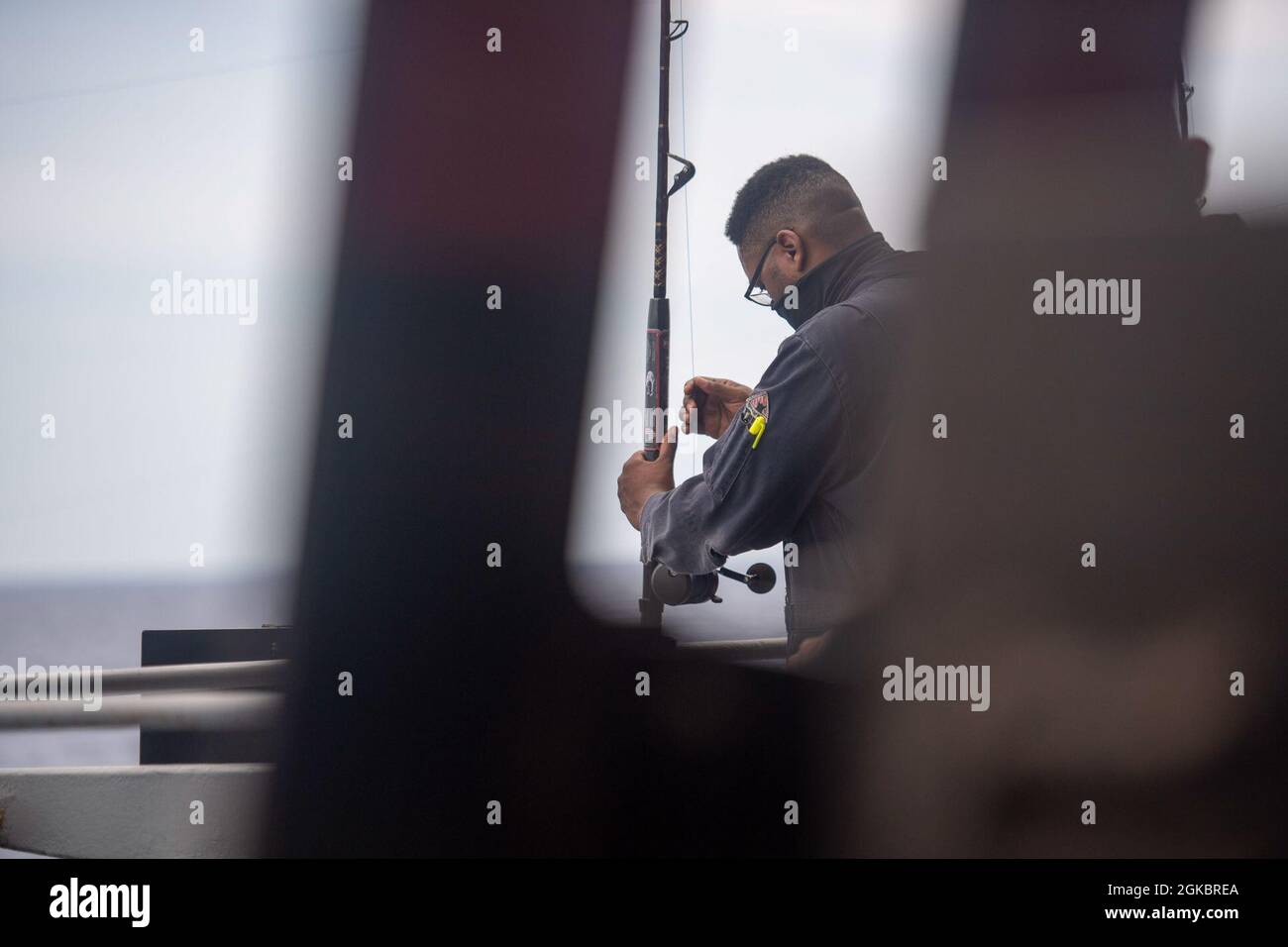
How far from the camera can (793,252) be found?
5.64ft

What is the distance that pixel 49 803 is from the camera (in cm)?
177

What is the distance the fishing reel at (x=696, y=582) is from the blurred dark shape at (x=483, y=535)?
5.5 inches

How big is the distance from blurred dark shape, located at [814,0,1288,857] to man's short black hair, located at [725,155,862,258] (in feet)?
0.67

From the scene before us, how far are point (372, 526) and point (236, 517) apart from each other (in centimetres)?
29

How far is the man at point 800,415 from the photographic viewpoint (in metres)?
1.59

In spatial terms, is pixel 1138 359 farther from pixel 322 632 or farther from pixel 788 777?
→ pixel 322 632

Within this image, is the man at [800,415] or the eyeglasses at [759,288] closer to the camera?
the man at [800,415]

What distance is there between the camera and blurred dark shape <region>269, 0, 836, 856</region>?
1749 mm
